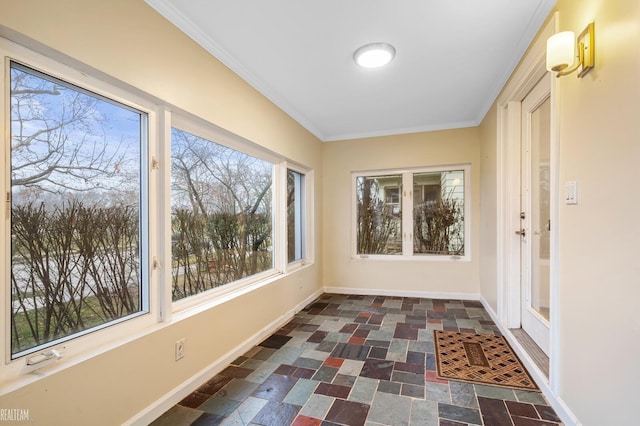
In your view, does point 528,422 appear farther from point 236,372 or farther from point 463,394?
point 236,372

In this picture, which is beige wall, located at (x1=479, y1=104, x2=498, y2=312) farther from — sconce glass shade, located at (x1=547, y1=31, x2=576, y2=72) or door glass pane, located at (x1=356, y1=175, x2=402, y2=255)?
sconce glass shade, located at (x1=547, y1=31, x2=576, y2=72)

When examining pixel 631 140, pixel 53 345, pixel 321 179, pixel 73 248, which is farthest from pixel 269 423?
pixel 321 179

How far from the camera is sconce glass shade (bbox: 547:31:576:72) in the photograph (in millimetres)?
1461

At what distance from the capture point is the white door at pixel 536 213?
7.63ft

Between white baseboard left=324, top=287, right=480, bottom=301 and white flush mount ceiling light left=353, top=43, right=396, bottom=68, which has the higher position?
white flush mount ceiling light left=353, top=43, right=396, bottom=68

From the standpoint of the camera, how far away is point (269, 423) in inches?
67.4

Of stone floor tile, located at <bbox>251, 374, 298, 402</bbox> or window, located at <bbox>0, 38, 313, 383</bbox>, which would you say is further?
stone floor tile, located at <bbox>251, 374, 298, 402</bbox>

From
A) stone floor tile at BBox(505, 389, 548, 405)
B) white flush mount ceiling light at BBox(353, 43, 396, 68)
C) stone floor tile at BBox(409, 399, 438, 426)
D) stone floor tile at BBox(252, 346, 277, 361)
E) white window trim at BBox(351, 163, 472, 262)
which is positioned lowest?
stone floor tile at BBox(252, 346, 277, 361)

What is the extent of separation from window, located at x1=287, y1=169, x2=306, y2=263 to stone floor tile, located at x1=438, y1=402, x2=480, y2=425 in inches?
93.2

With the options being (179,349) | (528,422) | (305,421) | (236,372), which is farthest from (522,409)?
(179,349)

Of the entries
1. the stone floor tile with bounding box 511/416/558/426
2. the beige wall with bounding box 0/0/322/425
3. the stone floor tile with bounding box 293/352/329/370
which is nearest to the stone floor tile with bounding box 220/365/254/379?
the beige wall with bounding box 0/0/322/425

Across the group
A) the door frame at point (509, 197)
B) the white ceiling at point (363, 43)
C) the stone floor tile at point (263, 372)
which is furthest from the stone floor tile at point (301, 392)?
the white ceiling at point (363, 43)

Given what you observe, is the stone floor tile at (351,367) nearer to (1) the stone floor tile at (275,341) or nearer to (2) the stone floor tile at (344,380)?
(2) the stone floor tile at (344,380)

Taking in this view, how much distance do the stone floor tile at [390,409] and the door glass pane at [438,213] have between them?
2.71 meters
